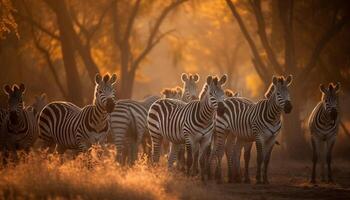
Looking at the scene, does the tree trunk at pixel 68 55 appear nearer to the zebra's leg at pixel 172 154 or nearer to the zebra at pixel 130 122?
the zebra at pixel 130 122

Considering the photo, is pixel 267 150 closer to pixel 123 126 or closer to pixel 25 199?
pixel 123 126

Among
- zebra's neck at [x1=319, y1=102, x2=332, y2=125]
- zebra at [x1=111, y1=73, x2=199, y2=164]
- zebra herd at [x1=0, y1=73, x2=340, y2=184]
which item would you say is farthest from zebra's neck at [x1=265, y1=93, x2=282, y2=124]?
zebra at [x1=111, y1=73, x2=199, y2=164]

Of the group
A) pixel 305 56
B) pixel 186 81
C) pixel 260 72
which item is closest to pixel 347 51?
pixel 305 56

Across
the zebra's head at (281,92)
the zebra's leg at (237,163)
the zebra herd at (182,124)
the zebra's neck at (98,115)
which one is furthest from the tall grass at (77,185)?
the zebra's leg at (237,163)

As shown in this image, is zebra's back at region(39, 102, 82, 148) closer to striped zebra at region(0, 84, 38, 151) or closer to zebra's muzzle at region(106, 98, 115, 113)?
striped zebra at region(0, 84, 38, 151)

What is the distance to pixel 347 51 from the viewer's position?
103 feet

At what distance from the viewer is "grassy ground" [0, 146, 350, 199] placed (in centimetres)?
1391

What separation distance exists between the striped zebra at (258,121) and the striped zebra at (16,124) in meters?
5.24

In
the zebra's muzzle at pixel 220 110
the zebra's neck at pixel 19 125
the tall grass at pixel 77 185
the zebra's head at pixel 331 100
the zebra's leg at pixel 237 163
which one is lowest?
the tall grass at pixel 77 185

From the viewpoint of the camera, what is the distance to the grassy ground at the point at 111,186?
1391 cm

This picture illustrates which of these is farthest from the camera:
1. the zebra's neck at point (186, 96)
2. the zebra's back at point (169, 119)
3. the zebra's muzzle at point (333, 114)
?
the zebra's neck at point (186, 96)

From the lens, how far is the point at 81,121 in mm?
19047

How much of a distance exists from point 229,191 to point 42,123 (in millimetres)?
5662

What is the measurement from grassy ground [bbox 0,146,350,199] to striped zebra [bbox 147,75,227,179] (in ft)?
3.35
